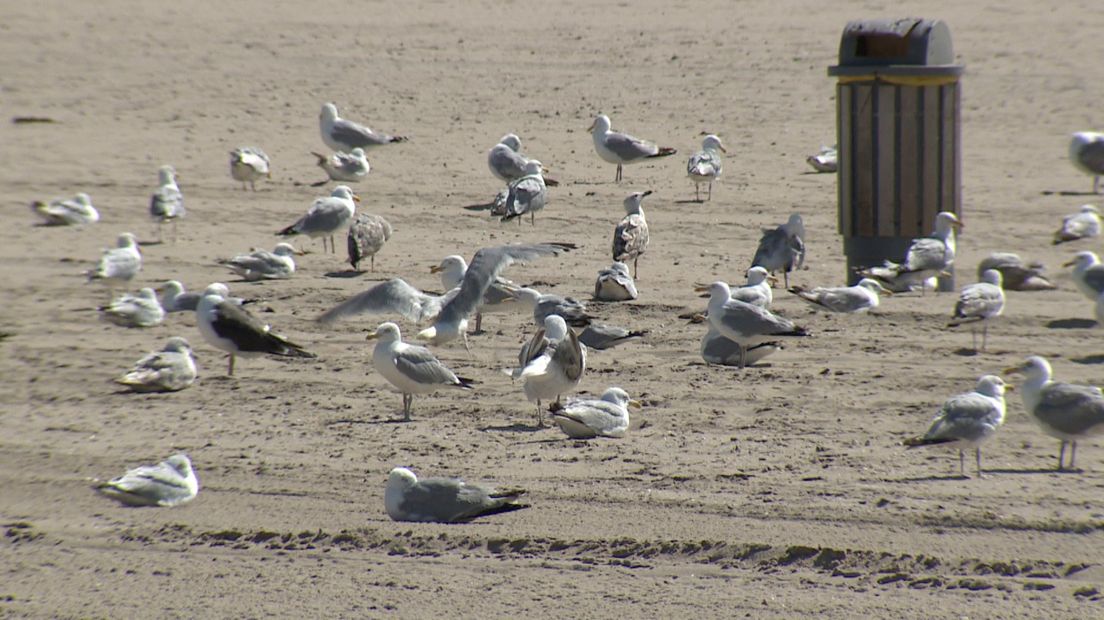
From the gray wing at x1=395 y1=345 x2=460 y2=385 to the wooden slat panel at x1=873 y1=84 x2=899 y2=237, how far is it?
4.59 m

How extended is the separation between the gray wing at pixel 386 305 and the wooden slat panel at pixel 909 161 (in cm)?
397

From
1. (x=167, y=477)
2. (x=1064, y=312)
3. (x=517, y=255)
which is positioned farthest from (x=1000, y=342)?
(x=167, y=477)

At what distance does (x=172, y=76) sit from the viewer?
19.4m

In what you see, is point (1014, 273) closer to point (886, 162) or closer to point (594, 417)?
point (886, 162)

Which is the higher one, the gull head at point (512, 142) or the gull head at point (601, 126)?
the gull head at point (601, 126)

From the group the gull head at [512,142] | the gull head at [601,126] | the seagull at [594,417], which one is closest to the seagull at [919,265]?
the seagull at [594,417]

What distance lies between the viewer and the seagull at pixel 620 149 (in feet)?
51.6

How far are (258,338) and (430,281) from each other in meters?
2.64

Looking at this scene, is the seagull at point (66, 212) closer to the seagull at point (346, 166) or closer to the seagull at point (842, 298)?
the seagull at point (346, 166)

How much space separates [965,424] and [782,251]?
4.48m

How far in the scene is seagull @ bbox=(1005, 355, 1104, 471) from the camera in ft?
Answer: 25.3

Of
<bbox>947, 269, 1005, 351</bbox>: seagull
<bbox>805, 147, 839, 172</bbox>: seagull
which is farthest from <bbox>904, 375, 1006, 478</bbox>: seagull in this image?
<bbox>805, 147, 839, 172</bbox>: seagull

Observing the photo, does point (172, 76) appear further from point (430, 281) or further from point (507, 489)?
point (507, 489)

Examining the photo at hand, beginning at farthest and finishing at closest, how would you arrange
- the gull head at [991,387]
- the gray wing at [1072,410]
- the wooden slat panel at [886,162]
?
the wooden slat panel at [886,162] → the gull head at [991,387] → the gray wing at [1072,410]
